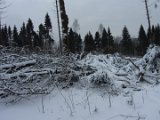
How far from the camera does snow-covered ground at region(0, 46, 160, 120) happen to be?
497 cm

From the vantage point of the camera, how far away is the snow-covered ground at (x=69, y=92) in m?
4.97

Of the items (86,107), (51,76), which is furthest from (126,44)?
(86,107)

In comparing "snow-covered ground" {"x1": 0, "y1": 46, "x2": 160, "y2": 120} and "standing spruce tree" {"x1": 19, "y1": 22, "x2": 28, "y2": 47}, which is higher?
"standing spruce tree" {"x1": 19, "y1": 22, "x2": 28, "y2": 47}

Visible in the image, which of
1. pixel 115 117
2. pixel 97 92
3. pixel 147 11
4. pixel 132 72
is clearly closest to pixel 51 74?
pixel 97 92

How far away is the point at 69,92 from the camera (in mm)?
6188

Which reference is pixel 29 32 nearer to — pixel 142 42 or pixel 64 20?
pixel 142 42

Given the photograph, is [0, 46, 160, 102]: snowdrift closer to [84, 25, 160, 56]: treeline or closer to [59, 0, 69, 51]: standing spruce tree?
[59, 0, 69, 51]: standing spruce tree

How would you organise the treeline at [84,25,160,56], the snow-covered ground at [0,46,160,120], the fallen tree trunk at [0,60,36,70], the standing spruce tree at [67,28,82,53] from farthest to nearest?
the treeline at [84,25,160,56] → the standing spruce tree at [67,28,82,53] → the fallen tree trunk at [0,60,36,70] → the snow-covered ground at [0,46,160,120]

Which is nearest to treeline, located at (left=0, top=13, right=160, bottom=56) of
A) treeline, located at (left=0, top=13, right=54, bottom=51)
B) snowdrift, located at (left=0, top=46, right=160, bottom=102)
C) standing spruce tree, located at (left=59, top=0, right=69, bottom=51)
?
treeline, located at (left=0, top=13, right=54, bottom=51)

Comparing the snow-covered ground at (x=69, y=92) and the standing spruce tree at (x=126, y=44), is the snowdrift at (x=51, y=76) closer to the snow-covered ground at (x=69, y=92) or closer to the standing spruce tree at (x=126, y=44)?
the snow-covered ground at (x=69, y=92)

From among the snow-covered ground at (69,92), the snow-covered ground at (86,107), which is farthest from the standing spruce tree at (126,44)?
the snow-covered ground at (86,107)

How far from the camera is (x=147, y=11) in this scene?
105 feet

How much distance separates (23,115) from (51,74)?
5.63ft

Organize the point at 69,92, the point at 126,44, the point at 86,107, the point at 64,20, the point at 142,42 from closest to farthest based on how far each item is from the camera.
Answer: the point at 86,107 → the point at 69,92 → the point at 64,20 → the point at 142,42 → the point at 126,44
